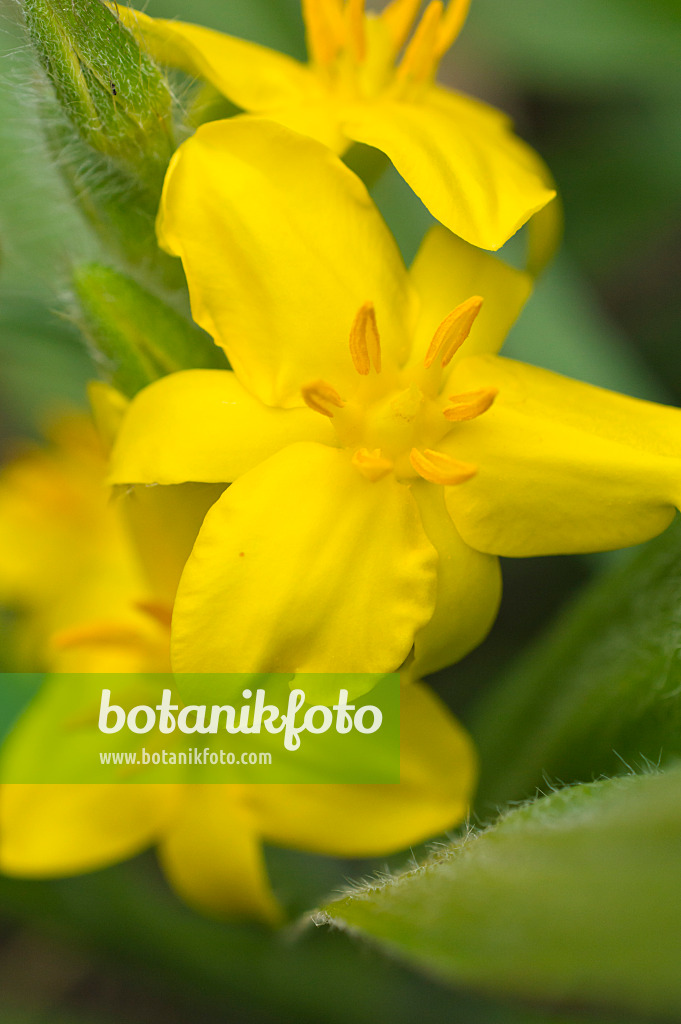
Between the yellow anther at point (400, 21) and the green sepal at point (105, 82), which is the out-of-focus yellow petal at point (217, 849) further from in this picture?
the yellow anther at point (400, 21)

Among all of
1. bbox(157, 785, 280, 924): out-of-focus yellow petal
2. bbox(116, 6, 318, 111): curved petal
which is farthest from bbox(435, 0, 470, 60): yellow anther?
bbox(157, 785, 280, 924): out-of-focus yellow petal

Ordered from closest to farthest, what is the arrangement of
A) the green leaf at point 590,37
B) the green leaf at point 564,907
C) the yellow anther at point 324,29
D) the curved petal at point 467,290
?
the green leaf at point 564,907, the curved petal at point 467,290, the yellow anther at point 324,29, the green leaf at point 590,37

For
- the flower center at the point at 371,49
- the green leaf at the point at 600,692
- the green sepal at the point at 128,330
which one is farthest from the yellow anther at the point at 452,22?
the green leaf at the point at 600,692

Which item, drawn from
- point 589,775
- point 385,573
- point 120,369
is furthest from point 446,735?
point 120,369

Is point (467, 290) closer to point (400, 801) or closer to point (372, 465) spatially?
point (372, 465)

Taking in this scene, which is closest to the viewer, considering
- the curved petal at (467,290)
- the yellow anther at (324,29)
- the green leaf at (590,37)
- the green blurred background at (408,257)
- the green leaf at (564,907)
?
the green leaf at (564,907)

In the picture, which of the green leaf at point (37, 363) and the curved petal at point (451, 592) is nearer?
the curved petal at point (451, 592)

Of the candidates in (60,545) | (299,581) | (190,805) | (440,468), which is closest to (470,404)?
(440,468)

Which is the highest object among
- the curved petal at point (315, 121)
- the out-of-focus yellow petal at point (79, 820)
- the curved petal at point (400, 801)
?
the curved petal at point (315, 121)

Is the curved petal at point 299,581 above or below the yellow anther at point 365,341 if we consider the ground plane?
below
